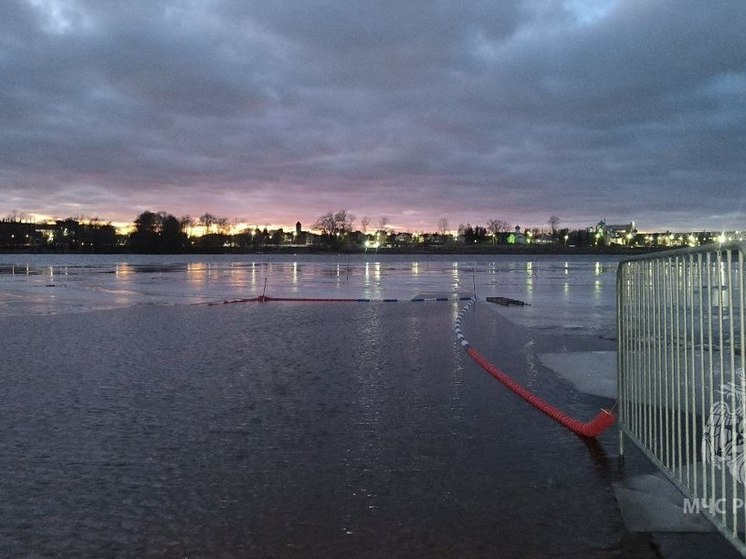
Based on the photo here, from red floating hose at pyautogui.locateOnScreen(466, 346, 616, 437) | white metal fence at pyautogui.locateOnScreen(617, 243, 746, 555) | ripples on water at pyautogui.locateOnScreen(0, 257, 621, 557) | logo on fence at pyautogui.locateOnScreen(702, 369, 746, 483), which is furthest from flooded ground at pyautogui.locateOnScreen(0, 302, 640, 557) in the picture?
logo on fence at pyautogui.locateOnScreen(702, 369, 746, 483)

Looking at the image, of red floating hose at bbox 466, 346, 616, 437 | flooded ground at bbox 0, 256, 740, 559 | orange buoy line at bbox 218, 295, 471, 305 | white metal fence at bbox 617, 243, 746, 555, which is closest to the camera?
white metal fence at bbox 617, 243, 746, 555

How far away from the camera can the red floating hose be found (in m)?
6.38

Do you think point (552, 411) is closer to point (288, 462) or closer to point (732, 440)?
point (732, 440)

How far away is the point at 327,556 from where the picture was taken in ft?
13.3

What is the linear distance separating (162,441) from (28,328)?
417 inches

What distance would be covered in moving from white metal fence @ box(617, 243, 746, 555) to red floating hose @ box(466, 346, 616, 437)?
411 millimetres

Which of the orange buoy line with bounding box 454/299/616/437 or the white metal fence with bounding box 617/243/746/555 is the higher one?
the white metal fence with bounding box 617/243/746/555

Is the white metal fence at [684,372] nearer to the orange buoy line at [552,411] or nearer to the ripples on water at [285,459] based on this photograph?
the orange buoy line at [552,411]

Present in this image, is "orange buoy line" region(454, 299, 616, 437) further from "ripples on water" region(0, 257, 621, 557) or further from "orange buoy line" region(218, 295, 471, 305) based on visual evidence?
"orange buoy line" region(218, 295, 471, 305)

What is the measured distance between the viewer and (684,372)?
4766 mm

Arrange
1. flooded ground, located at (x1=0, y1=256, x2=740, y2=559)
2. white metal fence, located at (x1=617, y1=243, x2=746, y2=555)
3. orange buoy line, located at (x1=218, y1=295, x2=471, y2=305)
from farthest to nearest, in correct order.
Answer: orange buoy line, located at (x1=218, y1=295, x2=471, y2=305)
flooded ground, located at (x1=0, y1=256, x2=740, y2=559)
white metal fence, located at (x1=617, y1=243, x2=746, y2=555)

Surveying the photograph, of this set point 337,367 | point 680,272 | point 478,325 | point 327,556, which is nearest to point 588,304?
point 478,325

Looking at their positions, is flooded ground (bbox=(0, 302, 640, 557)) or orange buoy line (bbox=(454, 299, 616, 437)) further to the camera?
orange buoy line (bbox=(454, 299, 616, 437))

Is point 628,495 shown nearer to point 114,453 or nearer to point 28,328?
point 114,453
